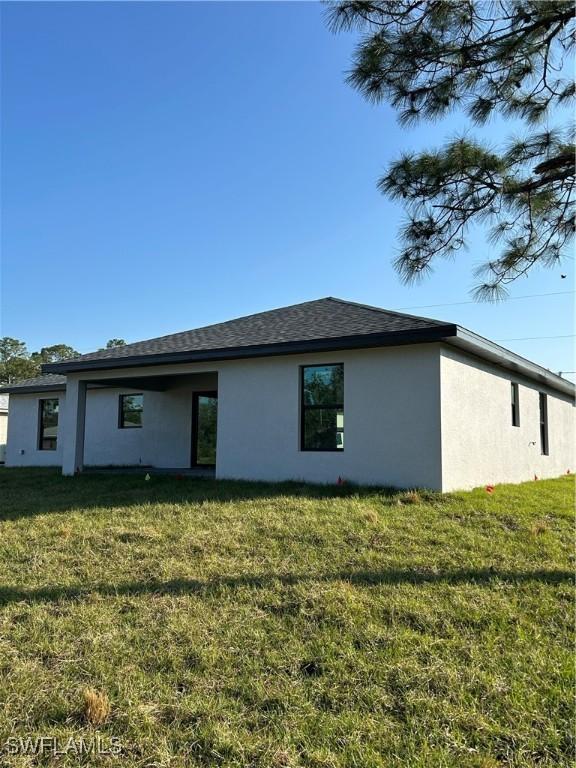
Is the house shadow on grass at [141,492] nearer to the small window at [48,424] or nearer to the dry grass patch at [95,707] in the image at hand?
the dry grass patch at [95,707]

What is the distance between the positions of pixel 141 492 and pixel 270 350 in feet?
11.1

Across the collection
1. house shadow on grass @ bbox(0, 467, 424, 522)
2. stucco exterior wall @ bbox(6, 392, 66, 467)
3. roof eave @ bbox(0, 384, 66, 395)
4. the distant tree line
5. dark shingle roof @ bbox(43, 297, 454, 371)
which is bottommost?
house shadow on grass @ bbox(0, 467, 424, 522)

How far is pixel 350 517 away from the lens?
668 cm

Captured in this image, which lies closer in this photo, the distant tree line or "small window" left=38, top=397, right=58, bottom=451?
"small window" left=38, top=397, right=58, bottom=451

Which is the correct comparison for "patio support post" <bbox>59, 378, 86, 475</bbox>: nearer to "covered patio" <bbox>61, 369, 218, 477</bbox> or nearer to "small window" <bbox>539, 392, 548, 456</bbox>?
"covered patio" <bbox>61, 369, 218, 477</bbox>

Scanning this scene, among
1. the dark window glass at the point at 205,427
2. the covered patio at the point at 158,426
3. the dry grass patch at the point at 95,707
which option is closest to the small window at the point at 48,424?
the covered patio at the point at 158,426

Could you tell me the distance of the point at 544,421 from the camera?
46.1 ft

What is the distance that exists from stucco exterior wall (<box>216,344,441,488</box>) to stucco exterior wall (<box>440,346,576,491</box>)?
302mm

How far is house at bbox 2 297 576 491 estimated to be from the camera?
844cm

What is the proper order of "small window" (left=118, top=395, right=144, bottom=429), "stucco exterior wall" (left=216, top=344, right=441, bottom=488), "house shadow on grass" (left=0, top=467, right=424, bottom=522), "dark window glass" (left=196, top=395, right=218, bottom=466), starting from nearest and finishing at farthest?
"house shadow on grass" (left=0, top=467, right=424, bottom=522), "stucco exterior wall" (left=216, top=344, right=441, bottom=488), "dark window glass" (left=196, top=395, right=218, bottom=466), "small window" (left=118, top=395, right=144, bottom=429)

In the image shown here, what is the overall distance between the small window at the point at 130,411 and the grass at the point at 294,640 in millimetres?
8640

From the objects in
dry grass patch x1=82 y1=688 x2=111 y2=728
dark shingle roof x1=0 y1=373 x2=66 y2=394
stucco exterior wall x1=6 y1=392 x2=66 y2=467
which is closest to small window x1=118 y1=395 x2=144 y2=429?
dark shingle roof x1=0 y1=373 x2=66 y2=394

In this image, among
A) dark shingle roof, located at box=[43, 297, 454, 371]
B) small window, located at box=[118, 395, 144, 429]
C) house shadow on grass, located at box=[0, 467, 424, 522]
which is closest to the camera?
house shadow on grass, located at box=[0, 467, 424, 522]

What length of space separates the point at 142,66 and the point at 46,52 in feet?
4.83
